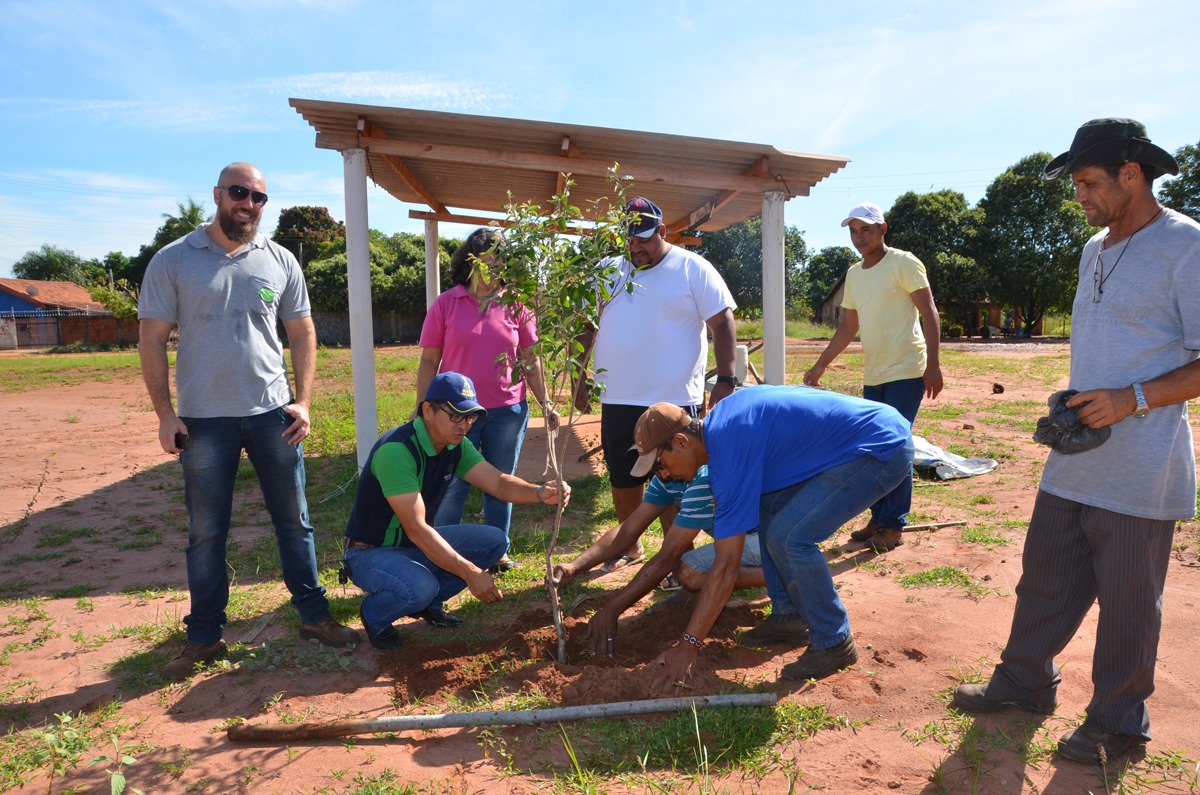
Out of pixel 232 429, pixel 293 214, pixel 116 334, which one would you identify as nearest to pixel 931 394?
pixel 232 429

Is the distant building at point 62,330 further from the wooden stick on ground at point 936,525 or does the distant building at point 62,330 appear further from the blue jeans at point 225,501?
the wooden stick on ground at point 936,525

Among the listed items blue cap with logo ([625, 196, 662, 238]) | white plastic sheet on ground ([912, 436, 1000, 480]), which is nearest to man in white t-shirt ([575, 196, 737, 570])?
blue cap with logo ([625, 196, 662, 238])

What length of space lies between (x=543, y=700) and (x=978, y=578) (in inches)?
106

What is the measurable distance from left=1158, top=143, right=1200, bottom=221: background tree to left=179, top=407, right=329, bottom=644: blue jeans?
4317 centimetres

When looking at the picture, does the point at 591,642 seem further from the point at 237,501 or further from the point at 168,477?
the point at 168,477

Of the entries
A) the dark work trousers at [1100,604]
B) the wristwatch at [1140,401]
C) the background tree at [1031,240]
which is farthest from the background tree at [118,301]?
the background tree at [1031,240]

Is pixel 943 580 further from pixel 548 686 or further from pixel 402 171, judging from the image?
pixel 402 171

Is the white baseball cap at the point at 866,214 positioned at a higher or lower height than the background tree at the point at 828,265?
lower

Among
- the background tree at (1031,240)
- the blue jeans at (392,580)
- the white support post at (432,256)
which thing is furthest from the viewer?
the background tree at (1031,240)

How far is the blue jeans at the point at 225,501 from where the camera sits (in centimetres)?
339

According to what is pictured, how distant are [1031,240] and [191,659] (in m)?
37.0

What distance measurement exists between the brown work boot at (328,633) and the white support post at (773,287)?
168 inches

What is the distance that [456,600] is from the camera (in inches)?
175

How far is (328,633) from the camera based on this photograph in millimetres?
3715
